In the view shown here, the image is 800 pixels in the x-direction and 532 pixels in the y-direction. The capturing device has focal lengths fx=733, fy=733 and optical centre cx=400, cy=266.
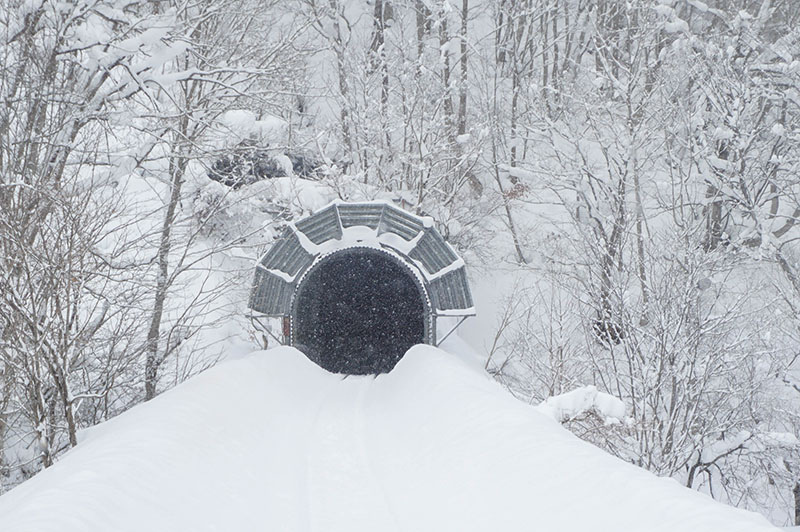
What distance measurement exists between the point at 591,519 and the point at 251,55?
16600 millimetres

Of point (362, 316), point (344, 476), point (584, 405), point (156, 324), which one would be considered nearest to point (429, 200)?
point (362, 316)

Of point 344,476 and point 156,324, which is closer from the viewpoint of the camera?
point 344,476

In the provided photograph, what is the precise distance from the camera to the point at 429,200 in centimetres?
2312

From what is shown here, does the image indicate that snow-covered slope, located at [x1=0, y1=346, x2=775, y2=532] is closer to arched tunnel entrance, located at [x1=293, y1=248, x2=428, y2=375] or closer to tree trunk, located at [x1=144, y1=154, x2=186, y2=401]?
tree trunk, located at [x1=144, y1=154, x2=186, y2=401]

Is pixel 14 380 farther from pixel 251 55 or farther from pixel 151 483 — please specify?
pixel 251 55

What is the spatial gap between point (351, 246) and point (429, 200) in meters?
8.70

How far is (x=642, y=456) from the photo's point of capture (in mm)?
13531

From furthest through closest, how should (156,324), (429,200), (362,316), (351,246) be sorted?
(429,200), (362,316), (351,246), (156,324)

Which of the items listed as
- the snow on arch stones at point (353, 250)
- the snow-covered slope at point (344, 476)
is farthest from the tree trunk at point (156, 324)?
the snow-covered slope at point (344, 476)

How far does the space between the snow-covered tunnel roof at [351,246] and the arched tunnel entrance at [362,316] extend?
80.2 inches

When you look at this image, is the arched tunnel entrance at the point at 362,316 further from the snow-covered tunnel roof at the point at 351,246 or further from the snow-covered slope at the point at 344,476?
the snow-covered slope at the point at 344,476

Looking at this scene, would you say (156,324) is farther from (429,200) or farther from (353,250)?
(429,200)

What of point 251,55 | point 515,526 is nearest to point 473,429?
point 515,526

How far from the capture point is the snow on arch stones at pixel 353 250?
1476 centimetres
